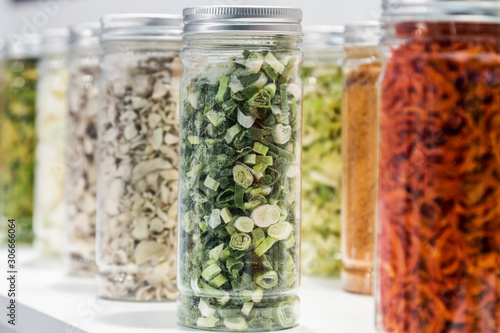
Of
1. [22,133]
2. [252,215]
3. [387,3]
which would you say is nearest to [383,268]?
[252,215]

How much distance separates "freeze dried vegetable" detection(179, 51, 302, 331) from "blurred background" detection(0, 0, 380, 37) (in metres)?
0.49

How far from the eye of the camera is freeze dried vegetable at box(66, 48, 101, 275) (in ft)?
4.33

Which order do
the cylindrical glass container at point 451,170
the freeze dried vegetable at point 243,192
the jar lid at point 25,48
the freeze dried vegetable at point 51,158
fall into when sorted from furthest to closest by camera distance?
the jar lid at point 25,48 → the freeze dried vegetable at point 51,158 → the freeze dried vegetable at point 243,192 → the cylindrical glass container at point 451,170

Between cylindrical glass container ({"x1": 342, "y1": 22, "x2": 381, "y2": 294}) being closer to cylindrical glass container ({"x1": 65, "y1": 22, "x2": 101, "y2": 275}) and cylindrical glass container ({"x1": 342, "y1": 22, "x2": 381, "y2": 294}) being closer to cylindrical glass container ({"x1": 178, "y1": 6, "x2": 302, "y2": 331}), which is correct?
cylindrical glass container ({"x1": 178, "y1": 6, "x2": 302, "y2": 331})

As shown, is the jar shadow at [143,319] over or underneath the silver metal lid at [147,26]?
underneath

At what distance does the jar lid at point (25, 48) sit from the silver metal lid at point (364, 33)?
67 cm

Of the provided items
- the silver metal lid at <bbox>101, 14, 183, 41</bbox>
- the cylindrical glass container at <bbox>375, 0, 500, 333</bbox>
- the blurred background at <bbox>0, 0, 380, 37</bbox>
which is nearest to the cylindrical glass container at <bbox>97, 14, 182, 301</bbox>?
the silver metal lid at <bbox>101, 14, 183, 41</bbox>

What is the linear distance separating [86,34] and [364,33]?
0.44 m

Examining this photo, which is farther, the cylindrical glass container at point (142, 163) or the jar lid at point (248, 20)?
the cylindrical glass container at point (142, 163)

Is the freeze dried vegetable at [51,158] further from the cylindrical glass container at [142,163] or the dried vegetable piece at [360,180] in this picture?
the dried vegetable piece at [360,180]

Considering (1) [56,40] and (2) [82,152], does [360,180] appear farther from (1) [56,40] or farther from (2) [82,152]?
(1) [56,40]

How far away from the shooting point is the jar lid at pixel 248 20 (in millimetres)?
909

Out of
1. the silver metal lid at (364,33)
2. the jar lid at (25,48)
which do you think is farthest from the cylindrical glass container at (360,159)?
the jar lid at (25,48)

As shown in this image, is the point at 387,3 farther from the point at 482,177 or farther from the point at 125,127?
the point at 125,127
